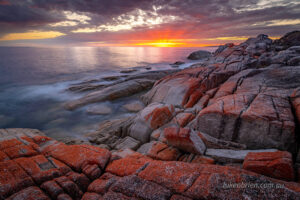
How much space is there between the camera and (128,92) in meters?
22.6

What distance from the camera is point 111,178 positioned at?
15.1 feet

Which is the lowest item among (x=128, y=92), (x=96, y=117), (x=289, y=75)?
(x=96, y=117)

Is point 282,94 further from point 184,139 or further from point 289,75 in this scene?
point 184,139

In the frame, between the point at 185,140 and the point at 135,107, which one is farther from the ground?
the point at 185,140

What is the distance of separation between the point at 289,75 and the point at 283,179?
8.46 metres

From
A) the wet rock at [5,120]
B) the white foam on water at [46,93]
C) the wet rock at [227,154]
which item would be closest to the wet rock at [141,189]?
the wet rock at [227,154]

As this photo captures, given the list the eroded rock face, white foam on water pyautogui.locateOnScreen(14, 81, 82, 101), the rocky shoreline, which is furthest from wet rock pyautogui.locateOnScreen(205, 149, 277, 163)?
white foam on water pyautogui.locateOnScreen(14, 81, 82, 101)

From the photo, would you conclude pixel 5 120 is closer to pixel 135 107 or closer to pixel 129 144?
pixel 135 107

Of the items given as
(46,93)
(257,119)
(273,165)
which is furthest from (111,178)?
(46,93)

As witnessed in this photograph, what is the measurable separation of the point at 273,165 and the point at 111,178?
496cm

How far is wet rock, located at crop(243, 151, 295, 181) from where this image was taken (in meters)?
3.98

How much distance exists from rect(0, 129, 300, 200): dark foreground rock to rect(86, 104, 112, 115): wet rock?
34.7 feet

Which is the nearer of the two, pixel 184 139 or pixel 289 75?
pixel 184 139

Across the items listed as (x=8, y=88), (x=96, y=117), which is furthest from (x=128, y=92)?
(x=8, y=88)
